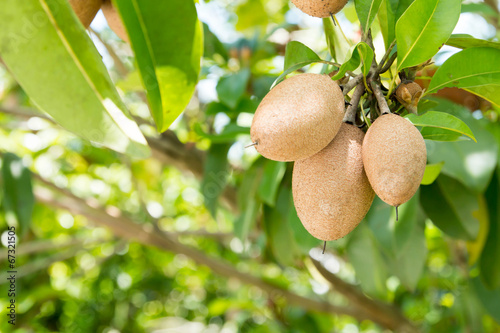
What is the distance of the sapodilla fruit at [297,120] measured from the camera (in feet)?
1.21

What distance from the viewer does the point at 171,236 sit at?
1500mm

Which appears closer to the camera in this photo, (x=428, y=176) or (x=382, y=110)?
(x=382, y=110)

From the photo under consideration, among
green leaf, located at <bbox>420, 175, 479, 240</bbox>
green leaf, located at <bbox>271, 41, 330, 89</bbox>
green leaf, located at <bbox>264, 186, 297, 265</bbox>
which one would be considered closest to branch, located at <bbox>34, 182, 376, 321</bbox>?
green leaf, located at <bbox>264, 186, 297, 265</bbox>

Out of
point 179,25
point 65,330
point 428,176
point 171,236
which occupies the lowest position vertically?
point 65,330

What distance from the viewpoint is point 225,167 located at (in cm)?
107

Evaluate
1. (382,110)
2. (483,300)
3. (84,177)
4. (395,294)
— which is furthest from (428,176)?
(84,177)

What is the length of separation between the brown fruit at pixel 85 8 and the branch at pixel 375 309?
115 cm

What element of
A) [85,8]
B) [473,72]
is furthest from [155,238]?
[473,72]

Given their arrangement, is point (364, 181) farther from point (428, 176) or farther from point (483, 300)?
point (483, 300)

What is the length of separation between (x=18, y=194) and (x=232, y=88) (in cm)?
66

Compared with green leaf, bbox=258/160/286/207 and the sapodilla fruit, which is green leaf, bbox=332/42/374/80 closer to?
the sapodilla fruit

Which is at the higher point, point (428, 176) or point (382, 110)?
point (382, 110)

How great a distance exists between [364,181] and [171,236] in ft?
3.88

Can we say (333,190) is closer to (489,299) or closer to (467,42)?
(467,42)
